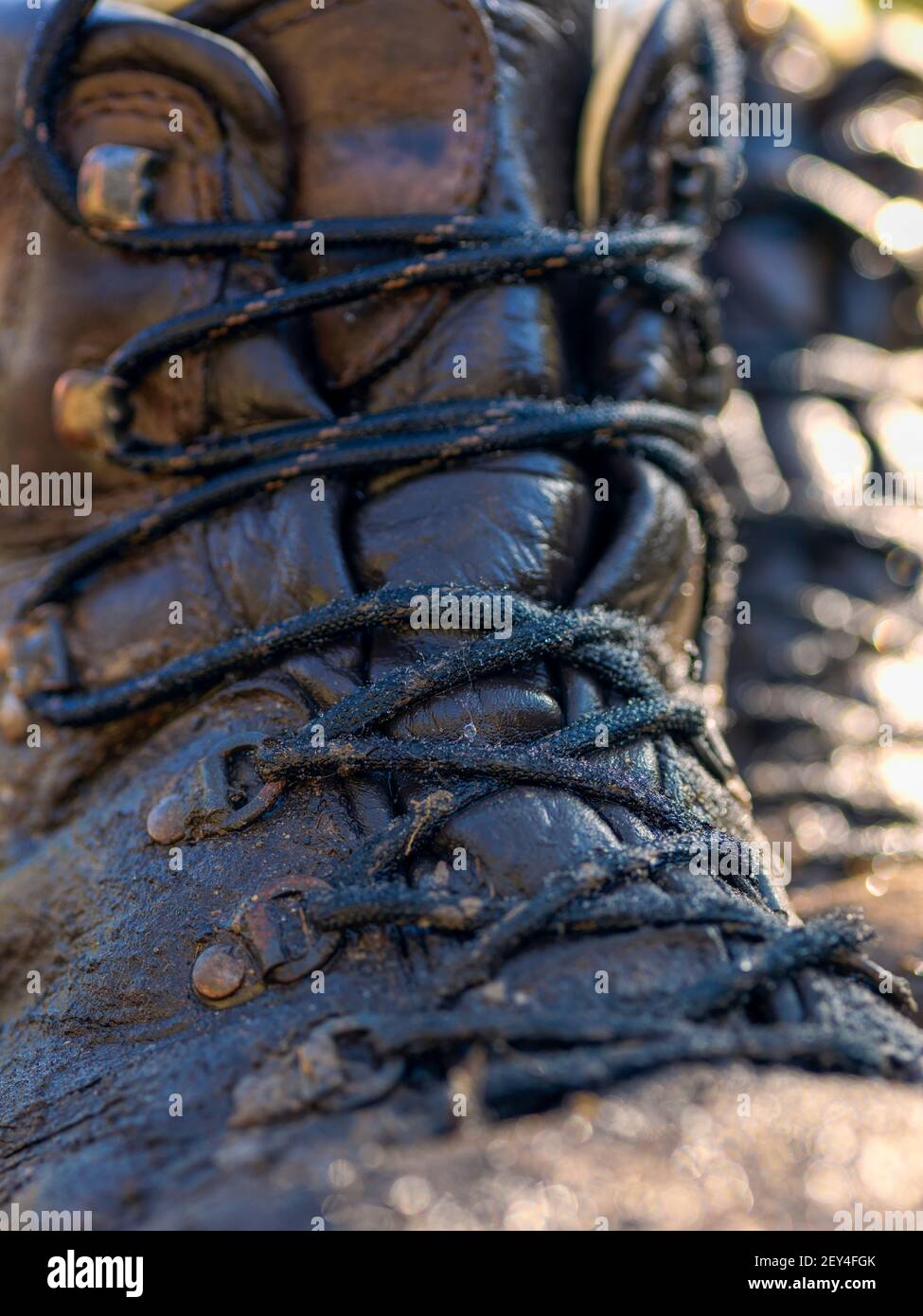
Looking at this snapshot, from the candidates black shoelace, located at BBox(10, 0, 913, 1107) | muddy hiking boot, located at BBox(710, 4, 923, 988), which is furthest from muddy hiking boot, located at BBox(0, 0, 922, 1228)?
muddy hiking boot, located at BBox(710, 4, 923, 988)

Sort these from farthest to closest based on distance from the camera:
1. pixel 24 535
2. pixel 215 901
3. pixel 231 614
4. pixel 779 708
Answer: pixel 779 708, pixel 24 535, pixel 231 614, pixel 215 901

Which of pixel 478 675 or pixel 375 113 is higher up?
pixel 375 113

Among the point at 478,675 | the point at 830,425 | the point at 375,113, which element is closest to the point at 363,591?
the point at 478,675

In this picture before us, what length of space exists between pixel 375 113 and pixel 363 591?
405mm

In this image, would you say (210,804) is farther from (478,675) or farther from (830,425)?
(830,425)

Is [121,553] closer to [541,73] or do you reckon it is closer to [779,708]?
[541,73]

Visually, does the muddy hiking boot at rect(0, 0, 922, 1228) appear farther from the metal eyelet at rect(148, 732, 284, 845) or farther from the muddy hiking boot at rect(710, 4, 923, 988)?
the muddy hiking boot at rect(710, 4, 923, 988)

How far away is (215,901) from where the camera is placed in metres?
0.82

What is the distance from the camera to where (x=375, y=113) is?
39.4 inches

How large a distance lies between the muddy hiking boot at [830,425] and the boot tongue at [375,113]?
32.7 inches

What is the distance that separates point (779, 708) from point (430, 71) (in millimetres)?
1006

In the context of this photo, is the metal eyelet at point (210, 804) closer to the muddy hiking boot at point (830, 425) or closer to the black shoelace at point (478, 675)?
the black shoelace at point (478, 675)
